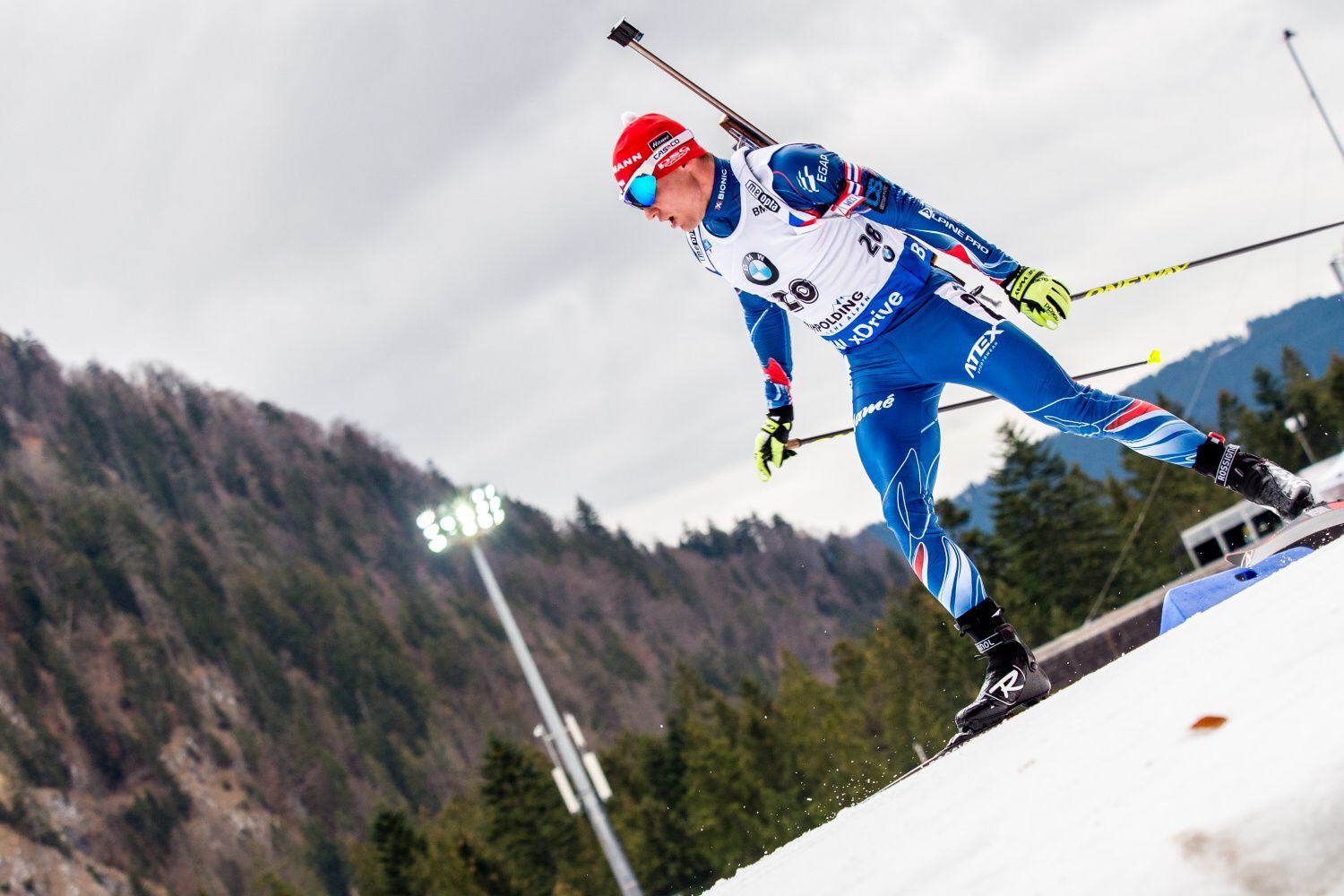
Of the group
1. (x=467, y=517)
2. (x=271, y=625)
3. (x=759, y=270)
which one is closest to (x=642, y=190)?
(x=759, y=270)

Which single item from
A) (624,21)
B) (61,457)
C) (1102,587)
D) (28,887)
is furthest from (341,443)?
(624,21)

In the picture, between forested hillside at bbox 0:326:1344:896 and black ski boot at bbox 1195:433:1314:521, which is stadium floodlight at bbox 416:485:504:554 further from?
black ski boot at bbox 1195:433:1314:521

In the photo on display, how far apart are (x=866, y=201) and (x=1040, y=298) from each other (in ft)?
2.54

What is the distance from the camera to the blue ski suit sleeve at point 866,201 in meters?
4.65

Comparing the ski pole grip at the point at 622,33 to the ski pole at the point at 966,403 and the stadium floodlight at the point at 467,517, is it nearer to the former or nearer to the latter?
the ski pole at the point at 966,403

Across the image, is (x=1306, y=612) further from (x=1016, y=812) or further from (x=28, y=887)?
(x=28, y=887)

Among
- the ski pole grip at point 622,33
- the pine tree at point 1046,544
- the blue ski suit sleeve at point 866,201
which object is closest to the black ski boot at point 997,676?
the blue ski suit sleeve at point 866,201

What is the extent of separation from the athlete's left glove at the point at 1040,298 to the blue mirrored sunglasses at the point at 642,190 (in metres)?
1.49

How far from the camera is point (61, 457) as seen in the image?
151 meters

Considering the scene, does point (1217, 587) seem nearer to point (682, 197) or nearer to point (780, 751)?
point (682, 197)

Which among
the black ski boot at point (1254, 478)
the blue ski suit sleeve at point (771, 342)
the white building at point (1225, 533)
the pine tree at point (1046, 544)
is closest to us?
the black ski boot at point (1254, 478)

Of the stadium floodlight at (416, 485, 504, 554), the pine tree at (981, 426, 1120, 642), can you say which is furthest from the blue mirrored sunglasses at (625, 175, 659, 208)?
the pine tree at (981, 426, 1120, 642)

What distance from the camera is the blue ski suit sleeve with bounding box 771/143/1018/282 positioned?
4.65m

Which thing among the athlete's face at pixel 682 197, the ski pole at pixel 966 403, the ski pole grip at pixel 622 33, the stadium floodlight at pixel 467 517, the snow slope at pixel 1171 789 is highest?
the stadium floodlight at pixel 467 517
